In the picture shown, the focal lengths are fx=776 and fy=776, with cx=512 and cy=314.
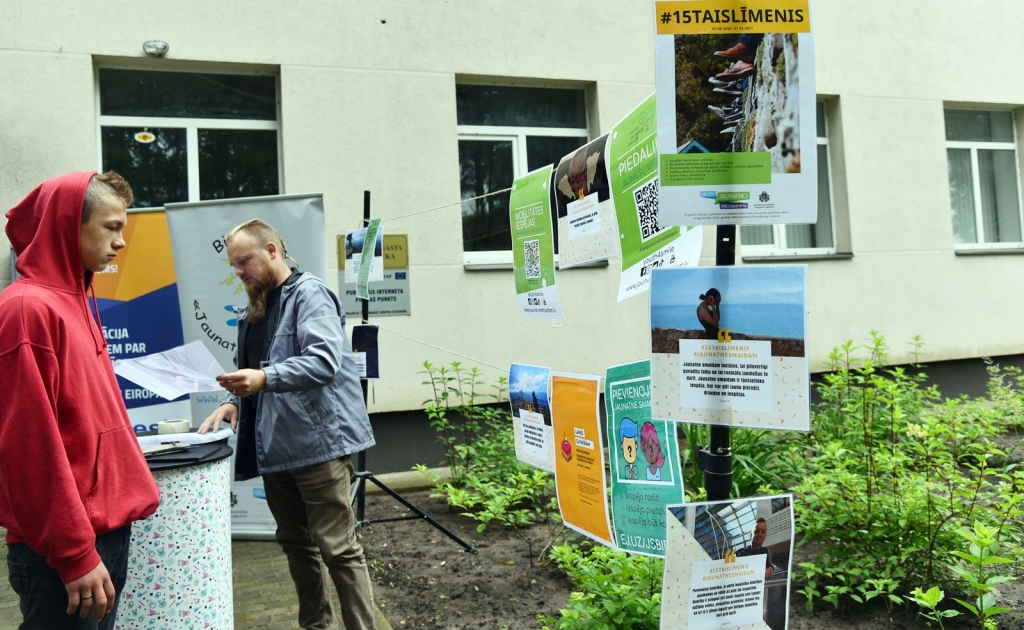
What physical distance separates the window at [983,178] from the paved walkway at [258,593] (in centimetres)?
913

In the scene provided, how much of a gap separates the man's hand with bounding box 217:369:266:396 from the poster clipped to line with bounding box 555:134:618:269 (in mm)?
1337

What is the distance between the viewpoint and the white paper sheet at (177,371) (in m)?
3.22

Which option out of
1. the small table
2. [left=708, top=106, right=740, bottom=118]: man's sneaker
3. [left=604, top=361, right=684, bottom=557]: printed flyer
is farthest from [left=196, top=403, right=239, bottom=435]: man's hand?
[left=708, top=106, right=740, bottom=118]: man's sneaker

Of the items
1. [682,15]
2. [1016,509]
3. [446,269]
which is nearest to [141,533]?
[682,15]

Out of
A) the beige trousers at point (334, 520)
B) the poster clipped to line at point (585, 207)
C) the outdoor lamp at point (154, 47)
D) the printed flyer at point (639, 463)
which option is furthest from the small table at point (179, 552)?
the outdoor lamp at point (154, 47)

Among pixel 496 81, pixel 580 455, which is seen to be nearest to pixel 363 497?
pixel 580 455

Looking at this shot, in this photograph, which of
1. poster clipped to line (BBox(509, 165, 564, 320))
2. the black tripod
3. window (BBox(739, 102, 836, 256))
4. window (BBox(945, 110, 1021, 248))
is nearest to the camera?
poster clipped to line (BBox(509, 165, 564, 320))

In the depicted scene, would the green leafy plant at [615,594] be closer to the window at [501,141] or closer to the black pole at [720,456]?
the black pole at [720,456]

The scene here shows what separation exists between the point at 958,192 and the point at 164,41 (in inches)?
372

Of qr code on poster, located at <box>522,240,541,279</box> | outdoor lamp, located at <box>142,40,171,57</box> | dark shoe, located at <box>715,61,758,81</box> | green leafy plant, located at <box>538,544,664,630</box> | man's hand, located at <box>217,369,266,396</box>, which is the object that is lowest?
green leafy plant, located at <box>538,544,664,630</box>

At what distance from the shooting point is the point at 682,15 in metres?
1.96

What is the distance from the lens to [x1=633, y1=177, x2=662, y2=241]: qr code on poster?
2734 millimetres

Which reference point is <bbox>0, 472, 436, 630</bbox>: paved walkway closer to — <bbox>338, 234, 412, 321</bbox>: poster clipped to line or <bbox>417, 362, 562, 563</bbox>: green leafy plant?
<bbox>417, 362, 562, 563</bbox>: green leafy plant

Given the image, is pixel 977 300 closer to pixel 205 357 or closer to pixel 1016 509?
pixel 1016 509
